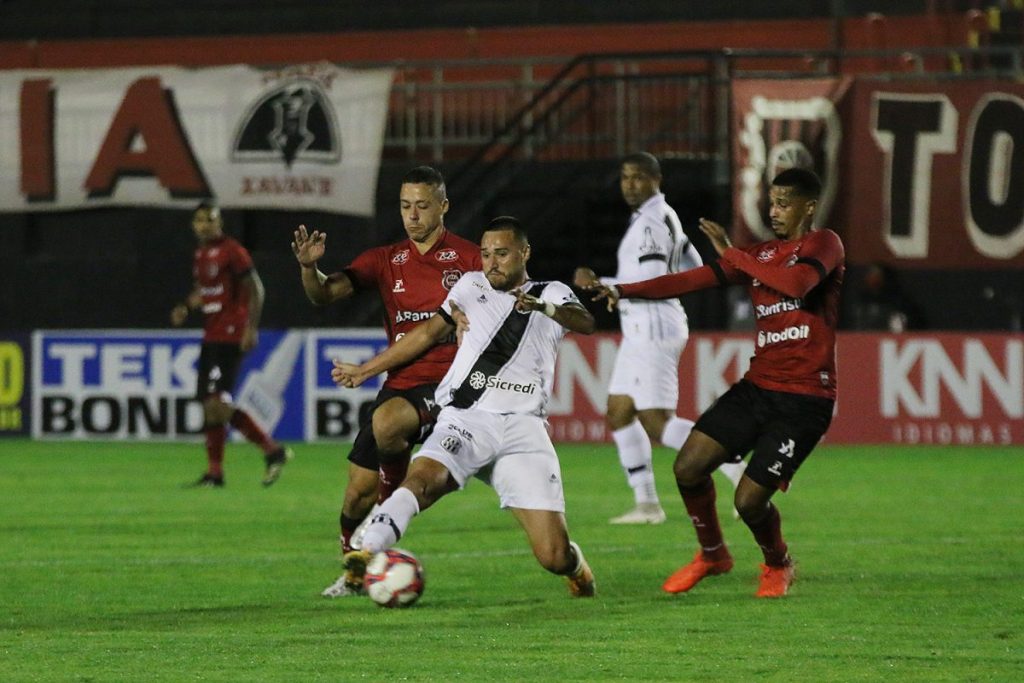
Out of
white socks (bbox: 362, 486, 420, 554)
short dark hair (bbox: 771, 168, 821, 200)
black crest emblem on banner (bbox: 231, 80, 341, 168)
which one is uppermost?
black crest emblem on banner (bbox: 231, 80, 341, 168)

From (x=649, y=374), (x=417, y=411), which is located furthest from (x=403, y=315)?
(x=649, y=374)

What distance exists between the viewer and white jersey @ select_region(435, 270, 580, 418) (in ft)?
29.7

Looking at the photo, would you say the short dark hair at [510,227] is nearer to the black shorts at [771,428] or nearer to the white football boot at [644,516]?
the black shorts at [771,428]

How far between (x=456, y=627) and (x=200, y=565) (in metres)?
2.81

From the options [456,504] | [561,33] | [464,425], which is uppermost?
[561,33]

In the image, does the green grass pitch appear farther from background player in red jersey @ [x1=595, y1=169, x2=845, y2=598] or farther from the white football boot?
background player in red jersey @ [x1=595, y1=169, x2=845, y2=598]

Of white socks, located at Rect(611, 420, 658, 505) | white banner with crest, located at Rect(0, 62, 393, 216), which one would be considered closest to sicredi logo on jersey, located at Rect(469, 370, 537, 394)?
white socks, located at Rect(611, 420, 658, 505)

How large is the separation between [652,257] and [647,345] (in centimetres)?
65

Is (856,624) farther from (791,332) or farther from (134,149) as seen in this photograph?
(134,149)

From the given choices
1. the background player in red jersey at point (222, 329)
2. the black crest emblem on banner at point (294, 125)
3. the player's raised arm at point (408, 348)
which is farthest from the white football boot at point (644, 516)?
the black crest emblem on banner at point (294, 125)

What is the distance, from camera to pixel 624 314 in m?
13.5

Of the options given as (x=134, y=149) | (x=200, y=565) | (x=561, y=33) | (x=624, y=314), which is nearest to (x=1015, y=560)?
(x=624, y=314)

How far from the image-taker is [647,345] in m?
13.3

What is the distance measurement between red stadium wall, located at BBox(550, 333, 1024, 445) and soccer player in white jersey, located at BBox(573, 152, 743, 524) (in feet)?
21.7
